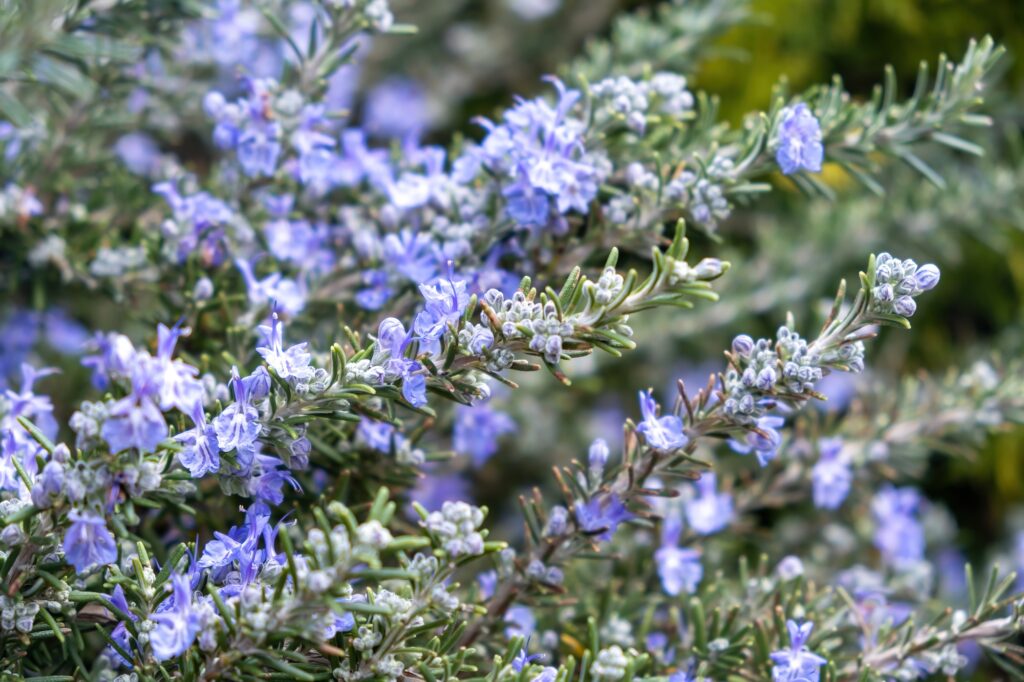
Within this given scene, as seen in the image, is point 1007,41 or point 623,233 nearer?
point 623,233

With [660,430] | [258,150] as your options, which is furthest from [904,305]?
[258,150]

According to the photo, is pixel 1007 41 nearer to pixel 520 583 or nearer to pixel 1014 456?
pixel 1014 456

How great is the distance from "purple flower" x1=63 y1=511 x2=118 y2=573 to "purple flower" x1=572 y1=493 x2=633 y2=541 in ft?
1.64

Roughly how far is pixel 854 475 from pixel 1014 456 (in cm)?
76

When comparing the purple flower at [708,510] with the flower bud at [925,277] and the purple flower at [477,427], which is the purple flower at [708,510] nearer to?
the purple flower at [477,427]

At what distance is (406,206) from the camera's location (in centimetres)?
125

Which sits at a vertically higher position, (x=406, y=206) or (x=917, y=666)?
(x=406, y=206)

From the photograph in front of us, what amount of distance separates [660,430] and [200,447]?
1.58 ft

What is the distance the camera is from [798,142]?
1134mm

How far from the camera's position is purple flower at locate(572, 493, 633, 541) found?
1081 millimetres

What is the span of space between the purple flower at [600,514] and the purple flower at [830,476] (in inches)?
18.7

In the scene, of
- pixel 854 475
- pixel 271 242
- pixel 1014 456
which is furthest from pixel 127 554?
pixel 1014 456

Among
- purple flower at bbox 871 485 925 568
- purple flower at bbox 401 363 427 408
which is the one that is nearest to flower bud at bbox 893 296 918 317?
purple flower at bbox 401 363 427 408

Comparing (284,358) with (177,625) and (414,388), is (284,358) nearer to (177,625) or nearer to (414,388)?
(414,388)
